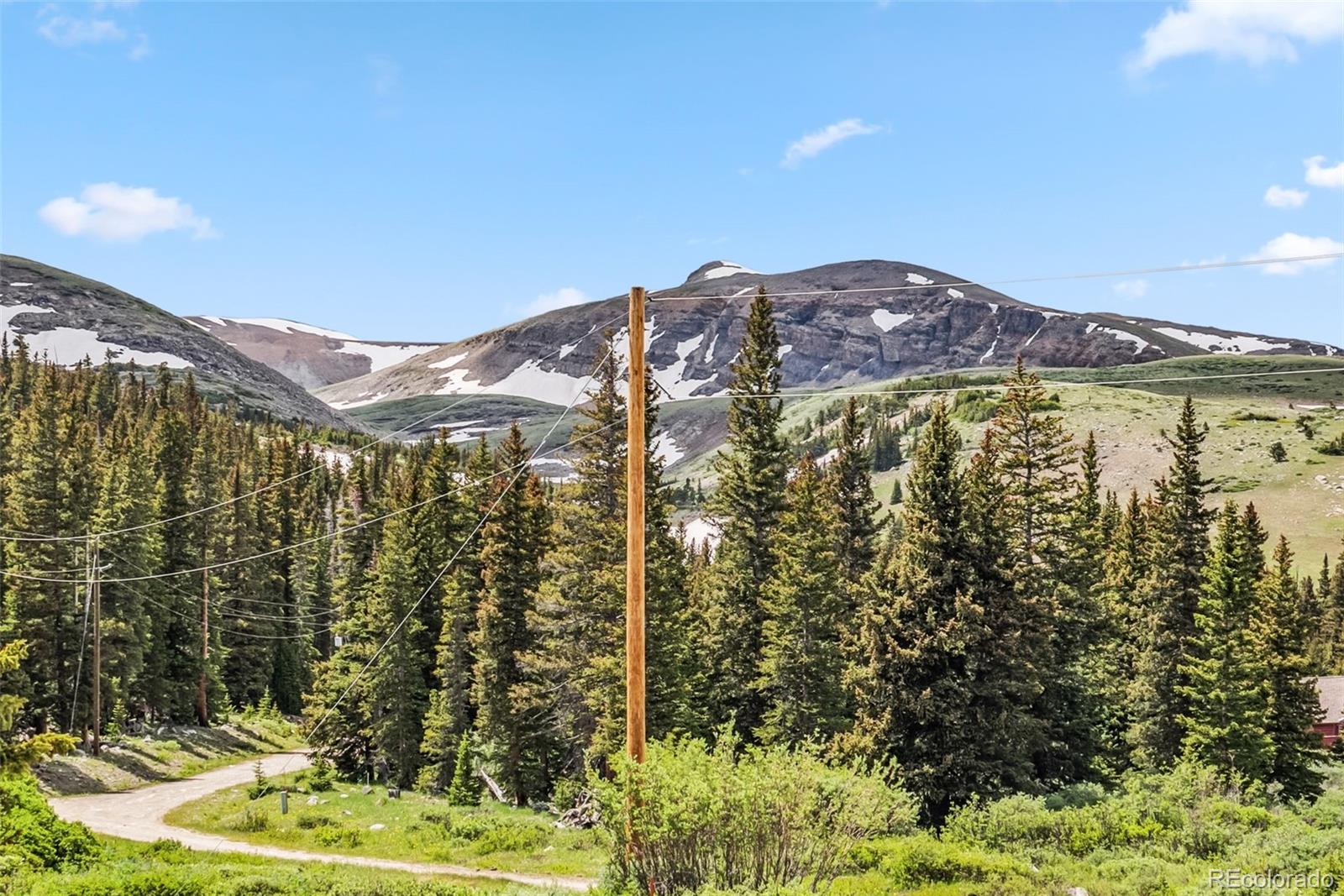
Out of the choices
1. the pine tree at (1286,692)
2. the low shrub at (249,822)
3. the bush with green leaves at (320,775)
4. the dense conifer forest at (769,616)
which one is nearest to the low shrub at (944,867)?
the dense conifer forest at (769,616)

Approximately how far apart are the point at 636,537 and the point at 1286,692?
42.3 meters

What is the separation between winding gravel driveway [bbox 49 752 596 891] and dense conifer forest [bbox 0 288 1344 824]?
483 centimetres

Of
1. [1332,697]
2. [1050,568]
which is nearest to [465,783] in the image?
[1050,568]

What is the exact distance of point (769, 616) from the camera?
37281 mm

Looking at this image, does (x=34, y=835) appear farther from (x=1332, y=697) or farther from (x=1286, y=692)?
(x=1332, y=697)

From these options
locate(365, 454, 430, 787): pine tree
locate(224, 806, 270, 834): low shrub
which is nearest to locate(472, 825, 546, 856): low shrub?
locate(224, 806, 270, 834): low shrub

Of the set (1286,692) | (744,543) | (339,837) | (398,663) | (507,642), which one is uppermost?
(744,543)

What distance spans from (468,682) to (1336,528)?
15391cm

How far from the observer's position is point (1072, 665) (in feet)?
123

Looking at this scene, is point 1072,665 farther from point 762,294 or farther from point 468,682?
point 468,682

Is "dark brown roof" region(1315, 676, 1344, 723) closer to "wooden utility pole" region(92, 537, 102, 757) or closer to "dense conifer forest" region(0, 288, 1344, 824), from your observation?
"dense conifer forest" region(0, 288, 1344, 824)

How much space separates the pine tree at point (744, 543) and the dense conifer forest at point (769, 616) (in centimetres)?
11

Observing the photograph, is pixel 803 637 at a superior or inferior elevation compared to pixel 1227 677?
superior

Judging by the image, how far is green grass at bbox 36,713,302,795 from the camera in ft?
140
